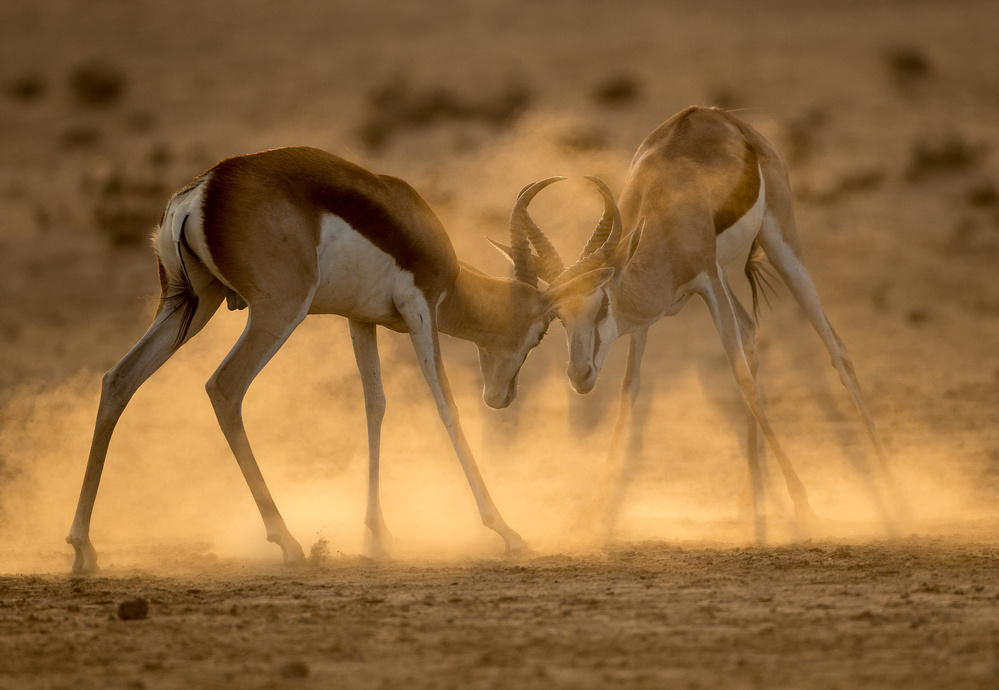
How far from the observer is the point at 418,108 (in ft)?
86.9

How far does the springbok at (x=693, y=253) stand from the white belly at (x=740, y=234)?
0.03 ft

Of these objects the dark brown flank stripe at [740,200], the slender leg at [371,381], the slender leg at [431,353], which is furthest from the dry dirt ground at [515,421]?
the dark brown flank stripe at [740,200]

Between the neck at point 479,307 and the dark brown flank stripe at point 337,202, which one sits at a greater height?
the dark brown flank stripe at point 337,202

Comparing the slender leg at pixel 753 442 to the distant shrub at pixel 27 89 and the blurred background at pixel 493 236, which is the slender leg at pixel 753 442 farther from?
the distant shrub at pixel 27 89

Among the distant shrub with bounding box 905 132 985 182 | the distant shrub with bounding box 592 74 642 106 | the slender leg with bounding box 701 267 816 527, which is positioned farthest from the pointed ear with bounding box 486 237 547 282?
the distant shrub with bounding box 592 74 642 106

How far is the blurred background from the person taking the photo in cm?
853

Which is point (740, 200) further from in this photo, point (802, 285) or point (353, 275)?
point (353, 275)

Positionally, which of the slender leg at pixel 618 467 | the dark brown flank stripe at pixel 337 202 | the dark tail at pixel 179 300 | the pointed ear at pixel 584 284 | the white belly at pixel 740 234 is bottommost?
the slender leg at pixel 618 467

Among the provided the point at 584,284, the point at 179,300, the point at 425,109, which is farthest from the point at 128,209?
the point at 584,284

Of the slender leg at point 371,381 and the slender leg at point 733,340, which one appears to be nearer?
the slender leg at point 371,381

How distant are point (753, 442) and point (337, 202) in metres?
3.74

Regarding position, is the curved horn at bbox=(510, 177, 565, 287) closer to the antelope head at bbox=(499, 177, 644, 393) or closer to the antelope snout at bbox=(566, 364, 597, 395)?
the antelope head at bbox=(499, 177, 644, 393)

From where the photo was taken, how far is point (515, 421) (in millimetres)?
11016

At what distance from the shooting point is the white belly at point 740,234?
830 cm
